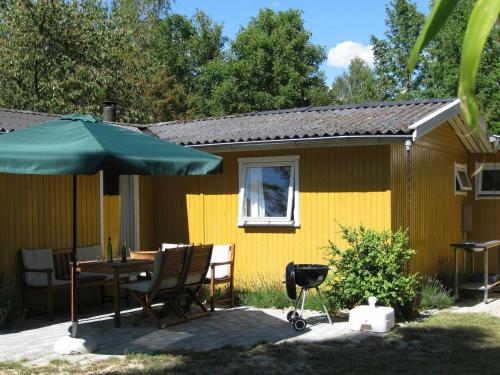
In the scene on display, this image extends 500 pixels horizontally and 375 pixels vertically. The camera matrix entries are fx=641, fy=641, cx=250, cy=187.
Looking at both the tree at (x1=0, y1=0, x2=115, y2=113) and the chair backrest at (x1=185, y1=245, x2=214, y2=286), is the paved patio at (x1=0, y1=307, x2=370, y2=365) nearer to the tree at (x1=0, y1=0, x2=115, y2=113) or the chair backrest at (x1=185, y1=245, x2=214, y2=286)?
the chair backrest at (x1=185, y1=245, x2=214, y2=286)

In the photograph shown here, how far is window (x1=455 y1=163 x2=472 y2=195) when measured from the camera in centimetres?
1247

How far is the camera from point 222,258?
9.82 m

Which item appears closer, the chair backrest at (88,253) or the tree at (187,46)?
the chair backrest at (88,253)

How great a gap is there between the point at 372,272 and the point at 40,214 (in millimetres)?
4721

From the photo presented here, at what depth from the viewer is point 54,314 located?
359 inches

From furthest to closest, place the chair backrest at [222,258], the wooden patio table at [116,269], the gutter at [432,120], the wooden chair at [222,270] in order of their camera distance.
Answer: the chair backrest at [222,258], the wooden chair at [222,270], the gutter at [432,120], the wooden patio table at [116,269]

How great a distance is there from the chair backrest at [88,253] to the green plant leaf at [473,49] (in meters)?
9.13

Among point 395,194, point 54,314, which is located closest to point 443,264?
point 395,194

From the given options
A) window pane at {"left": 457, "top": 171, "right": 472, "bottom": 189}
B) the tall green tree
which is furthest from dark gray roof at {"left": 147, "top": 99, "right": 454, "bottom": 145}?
the tall green tree

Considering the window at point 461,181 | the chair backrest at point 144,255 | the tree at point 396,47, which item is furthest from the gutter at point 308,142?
the tree at point 396,47

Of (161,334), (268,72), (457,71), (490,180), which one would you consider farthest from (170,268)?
(268,72)

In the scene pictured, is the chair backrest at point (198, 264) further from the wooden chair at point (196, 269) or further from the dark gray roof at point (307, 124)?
the dark gray roof at point (307, 124)

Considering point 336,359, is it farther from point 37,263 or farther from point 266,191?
point 37,263

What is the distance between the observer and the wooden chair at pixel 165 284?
777 centimetres
